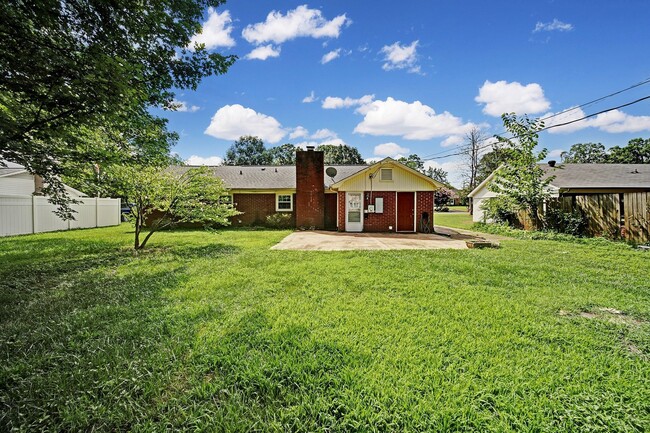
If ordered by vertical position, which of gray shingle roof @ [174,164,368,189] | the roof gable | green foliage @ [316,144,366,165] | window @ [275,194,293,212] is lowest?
window @ [275,194,293,212]

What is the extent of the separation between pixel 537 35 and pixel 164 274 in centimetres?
1458

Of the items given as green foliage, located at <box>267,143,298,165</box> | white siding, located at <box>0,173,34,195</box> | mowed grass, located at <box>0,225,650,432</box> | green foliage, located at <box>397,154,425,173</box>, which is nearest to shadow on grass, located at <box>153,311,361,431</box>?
mowed grass, located at <box>0,225,650,432</box>

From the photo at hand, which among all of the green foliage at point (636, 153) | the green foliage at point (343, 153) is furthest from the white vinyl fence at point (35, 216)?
the green foliage at point (636, 153)

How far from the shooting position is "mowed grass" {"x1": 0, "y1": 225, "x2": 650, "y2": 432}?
2082 mm

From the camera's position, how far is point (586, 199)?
448 inches

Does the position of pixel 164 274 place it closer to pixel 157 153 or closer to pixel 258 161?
pixel 157 153

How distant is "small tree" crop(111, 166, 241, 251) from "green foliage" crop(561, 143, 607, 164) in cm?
8150

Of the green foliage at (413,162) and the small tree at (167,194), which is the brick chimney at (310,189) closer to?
the small tree at (167,194)

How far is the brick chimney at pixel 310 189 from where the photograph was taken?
15844 millimetres

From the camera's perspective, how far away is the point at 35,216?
13.4 meters

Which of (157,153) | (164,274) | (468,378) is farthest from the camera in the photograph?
(157,153)

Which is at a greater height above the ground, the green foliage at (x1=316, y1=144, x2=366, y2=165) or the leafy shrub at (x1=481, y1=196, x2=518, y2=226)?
the green foliage at (x1=316, y1=144, x2=366, y2=165)

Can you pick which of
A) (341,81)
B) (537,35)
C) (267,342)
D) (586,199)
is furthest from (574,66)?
(267,342)

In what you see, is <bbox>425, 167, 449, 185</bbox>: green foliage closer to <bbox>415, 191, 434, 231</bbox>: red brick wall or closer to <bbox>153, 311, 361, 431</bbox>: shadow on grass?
<bbox>415, 191, 434, 231</bbox>: red brick wall
